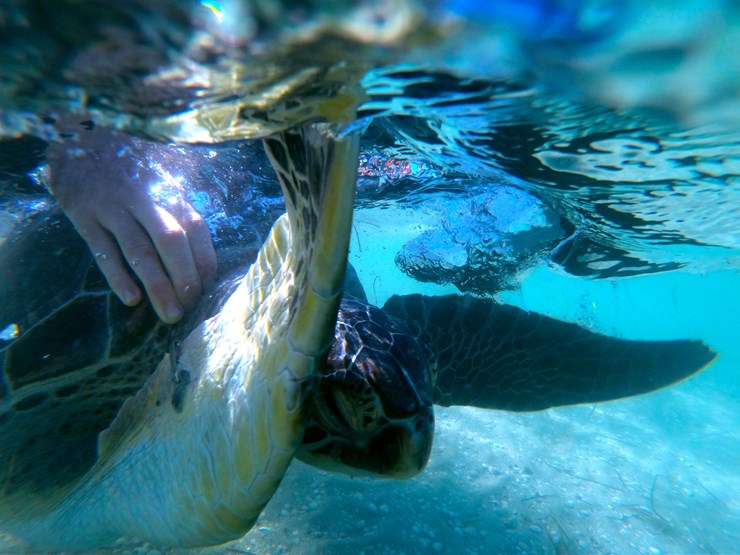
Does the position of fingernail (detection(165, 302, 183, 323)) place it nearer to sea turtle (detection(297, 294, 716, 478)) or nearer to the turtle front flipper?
sea turtle (detection(297, 294, 716, 478))

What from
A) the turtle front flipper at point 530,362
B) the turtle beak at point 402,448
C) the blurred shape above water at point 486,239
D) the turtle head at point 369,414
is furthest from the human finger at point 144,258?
the blurred shape above water at point 486,239

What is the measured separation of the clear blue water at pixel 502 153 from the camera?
1.29 meters

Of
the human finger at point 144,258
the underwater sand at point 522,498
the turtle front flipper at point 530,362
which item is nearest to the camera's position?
the human finger at point 144,258

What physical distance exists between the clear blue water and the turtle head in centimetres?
116

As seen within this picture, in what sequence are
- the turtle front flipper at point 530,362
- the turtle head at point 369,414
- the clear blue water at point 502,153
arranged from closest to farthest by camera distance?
the clear blue water at point 502,153, the turtle head at point 369,414, the turtle front flipper at point 530,362

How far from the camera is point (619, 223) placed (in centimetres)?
520

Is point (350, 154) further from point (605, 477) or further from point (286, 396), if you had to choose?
point (605, 477)

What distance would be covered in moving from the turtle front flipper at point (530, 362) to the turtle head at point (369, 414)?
213 centimetres

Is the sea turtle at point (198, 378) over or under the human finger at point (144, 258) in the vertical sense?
under

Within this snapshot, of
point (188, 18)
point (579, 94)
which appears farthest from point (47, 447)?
point (579, 94)

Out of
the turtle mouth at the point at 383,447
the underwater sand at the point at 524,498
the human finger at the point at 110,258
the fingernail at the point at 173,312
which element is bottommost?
the underwater sand at the point at 524,498

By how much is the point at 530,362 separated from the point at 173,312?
3.24m

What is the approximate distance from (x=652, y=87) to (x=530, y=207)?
3958 mm

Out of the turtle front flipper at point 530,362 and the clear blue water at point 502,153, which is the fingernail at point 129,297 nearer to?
the clear blue water at point 502,153
